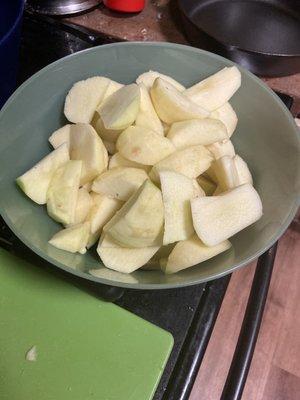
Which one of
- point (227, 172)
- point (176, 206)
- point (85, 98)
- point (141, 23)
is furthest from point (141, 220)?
point (141, 23)

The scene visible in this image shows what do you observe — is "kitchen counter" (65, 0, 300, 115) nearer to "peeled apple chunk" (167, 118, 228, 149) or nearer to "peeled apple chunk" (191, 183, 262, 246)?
"peeled apple chunk" (167, 118, 228, 149)

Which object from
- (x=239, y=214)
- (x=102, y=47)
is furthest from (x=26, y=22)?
(x=239, y=214)

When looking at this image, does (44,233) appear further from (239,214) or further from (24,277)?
(239,214)

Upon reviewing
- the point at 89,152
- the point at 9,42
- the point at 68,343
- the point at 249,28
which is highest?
the point at 9,42

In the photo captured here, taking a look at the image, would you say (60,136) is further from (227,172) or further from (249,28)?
(249,28)

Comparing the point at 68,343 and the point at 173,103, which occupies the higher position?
the point at 173,103

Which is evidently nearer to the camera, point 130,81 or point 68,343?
point 68,343

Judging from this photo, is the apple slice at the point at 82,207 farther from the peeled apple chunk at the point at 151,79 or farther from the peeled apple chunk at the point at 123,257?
the peeled apple chunk at the point at 151,79
